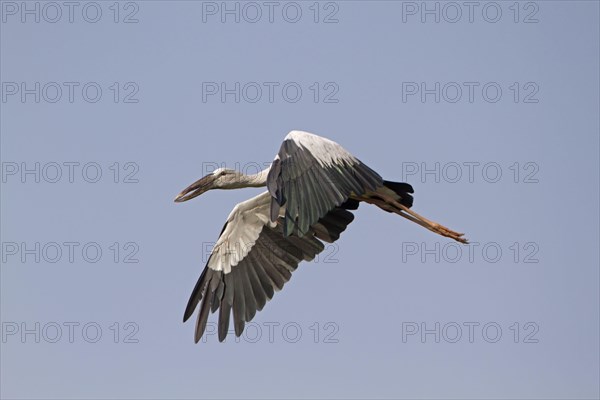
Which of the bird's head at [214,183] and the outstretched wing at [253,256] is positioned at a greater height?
the bird's head at [214,183]

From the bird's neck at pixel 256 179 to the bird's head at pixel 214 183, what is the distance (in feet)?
0.35

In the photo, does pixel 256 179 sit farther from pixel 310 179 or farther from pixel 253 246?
pixel 310 179

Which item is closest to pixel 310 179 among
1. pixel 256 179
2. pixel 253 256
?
pixel 256 179

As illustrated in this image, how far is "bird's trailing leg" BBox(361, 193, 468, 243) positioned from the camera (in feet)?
65.4

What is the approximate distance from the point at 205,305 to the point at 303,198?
438 cm

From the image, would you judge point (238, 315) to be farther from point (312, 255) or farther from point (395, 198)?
point (395, 198)

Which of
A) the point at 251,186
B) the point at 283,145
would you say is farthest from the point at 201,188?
the point at 283,145

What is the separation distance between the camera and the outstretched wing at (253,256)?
2042 centimetres

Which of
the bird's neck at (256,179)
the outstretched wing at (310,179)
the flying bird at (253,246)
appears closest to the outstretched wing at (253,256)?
the flying bird at (253,246)

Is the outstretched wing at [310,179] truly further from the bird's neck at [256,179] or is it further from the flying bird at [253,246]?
the bird's neck at [256,179]

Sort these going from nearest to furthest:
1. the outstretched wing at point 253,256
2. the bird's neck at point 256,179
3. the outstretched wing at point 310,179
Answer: the outstretched wing at point 310,179
the bird's neck at point 256,179
the outstretched wing at point 253,256

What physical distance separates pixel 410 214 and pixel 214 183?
3320mm

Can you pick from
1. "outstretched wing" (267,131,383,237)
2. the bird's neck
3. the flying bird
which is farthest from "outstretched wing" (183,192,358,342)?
"outstretched wing" (267,131,383,237)

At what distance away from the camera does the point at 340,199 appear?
17141mm
